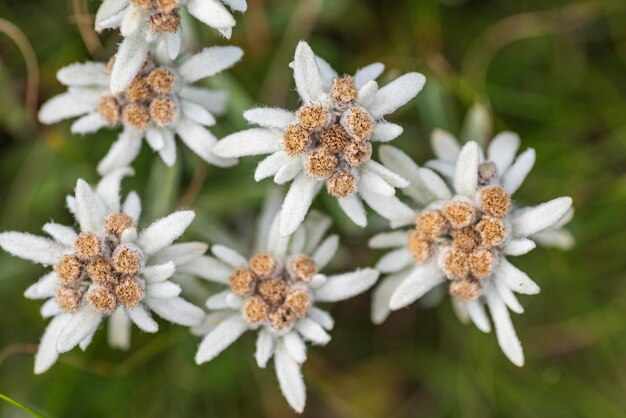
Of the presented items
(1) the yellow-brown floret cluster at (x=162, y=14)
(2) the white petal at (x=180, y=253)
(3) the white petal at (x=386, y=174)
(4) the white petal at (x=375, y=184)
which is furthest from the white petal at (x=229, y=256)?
(1) the yellow-brown floret cluster at (x=162, y=14)

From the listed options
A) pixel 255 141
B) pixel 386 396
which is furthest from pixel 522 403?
pixel 255 141

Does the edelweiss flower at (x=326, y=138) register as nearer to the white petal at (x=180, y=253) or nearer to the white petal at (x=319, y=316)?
the white petal at (x=180, y=253)

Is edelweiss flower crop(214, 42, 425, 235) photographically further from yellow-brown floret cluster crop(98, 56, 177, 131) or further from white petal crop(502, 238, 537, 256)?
white petal crop(502, 238, 537, 256)

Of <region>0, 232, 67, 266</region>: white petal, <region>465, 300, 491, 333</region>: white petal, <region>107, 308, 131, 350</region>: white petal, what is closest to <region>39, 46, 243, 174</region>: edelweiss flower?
<region>0, 232, 67, 266</region>: white petal

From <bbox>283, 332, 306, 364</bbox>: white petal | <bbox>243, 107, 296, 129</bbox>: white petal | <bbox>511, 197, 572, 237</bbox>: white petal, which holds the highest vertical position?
<bbox>243, 107, 296, 129</bbox>: white petal

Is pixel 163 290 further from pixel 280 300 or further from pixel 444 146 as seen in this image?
pixel 444 146

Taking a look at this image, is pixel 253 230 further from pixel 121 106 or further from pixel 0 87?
pixel 0 87

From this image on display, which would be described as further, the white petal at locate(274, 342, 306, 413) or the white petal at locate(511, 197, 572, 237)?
the white petal at locate(274, 342, 306, 413)

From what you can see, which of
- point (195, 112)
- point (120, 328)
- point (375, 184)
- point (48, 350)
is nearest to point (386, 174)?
point (375, 184)
